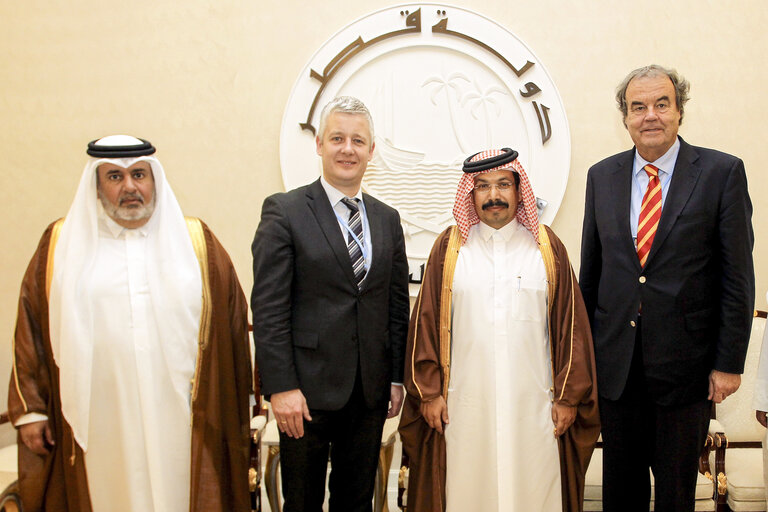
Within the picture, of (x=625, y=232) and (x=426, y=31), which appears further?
(x=426, y=31)

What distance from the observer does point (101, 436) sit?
7.34 feet

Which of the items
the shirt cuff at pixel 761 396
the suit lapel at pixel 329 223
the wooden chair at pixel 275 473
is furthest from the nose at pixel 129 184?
the shirt cuff at pixel 761 396

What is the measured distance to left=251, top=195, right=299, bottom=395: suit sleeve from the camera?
213 centimetres

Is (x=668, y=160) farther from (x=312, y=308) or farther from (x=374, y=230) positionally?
(x=312, y=308)

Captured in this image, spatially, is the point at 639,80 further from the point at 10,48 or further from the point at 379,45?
the point at 10,48

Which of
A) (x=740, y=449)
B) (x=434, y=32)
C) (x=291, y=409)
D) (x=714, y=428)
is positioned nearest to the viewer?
(x=291, y=409)

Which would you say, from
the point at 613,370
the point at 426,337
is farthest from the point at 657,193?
the point at 426,337

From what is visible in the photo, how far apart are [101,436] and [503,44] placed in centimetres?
286

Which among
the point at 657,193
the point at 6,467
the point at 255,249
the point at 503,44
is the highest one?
the point at 503,44

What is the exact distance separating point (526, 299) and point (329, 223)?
794 mm

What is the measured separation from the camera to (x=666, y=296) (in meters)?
2.17

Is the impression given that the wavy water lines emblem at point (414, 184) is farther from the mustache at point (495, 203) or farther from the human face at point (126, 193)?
the human face at point (126, 193)

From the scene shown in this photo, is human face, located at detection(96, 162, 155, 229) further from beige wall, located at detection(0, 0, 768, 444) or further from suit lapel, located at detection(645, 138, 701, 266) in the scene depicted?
suit lapel, located at detection(645, 138, 701, 266)

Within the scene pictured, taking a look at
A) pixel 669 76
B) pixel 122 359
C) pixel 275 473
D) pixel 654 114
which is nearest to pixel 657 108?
pixel 654 114
